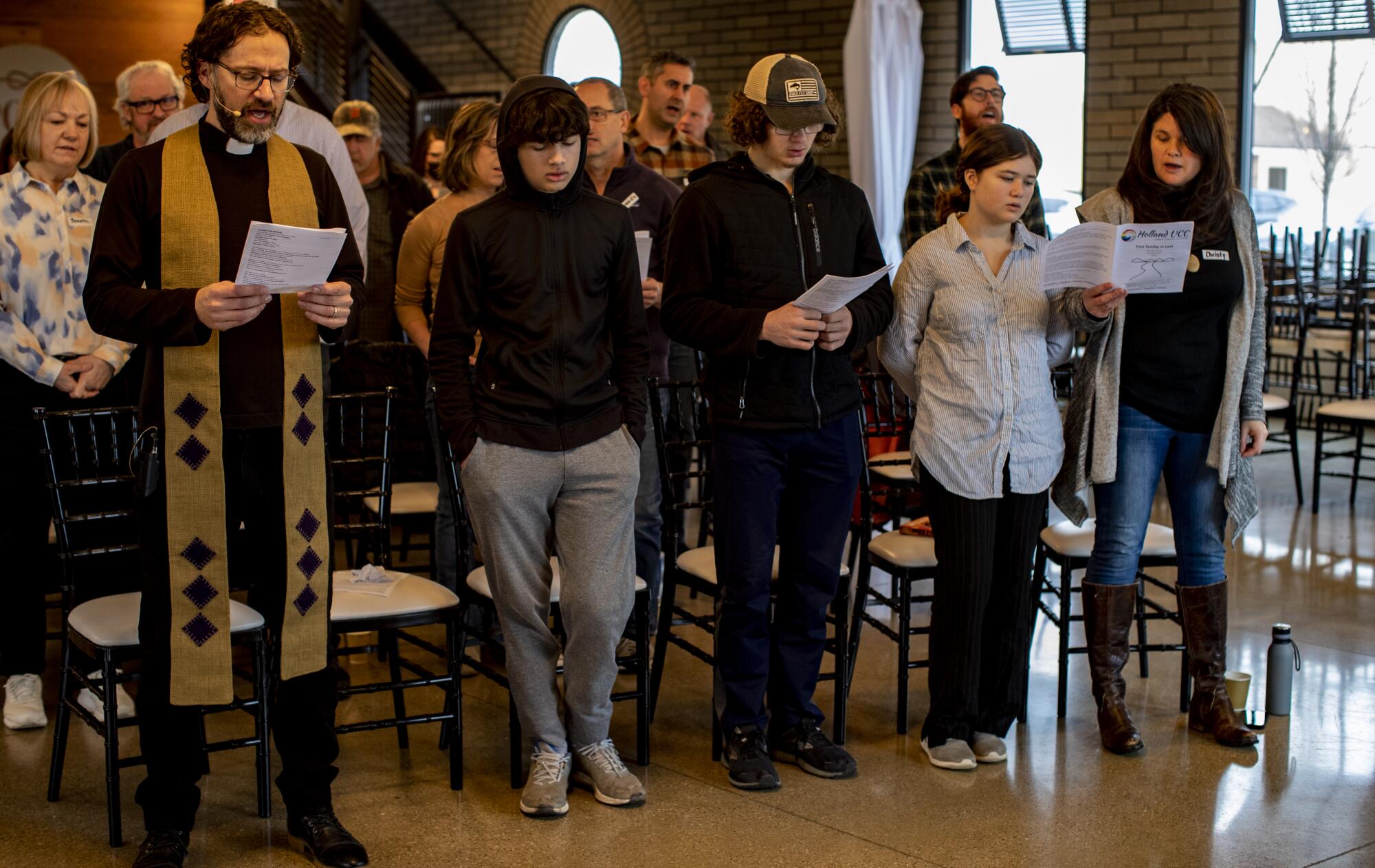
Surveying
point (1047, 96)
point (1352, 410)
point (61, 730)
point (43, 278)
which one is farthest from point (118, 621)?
point (1047, 96)

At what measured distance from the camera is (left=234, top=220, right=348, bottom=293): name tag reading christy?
2.38 meters

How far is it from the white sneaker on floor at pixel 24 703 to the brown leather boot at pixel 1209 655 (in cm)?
296

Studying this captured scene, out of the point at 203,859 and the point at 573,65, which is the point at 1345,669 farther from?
the point at 573,65

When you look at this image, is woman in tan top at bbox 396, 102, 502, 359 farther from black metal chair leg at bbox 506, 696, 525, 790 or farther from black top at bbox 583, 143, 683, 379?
black metal chair leg at bbox 506, 696, 525, 790

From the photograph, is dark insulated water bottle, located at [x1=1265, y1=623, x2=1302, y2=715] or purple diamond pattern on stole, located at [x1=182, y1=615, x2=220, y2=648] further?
dark insulated water bottle, located at [x1=1265, y1=623, x2=1302, y2=715]

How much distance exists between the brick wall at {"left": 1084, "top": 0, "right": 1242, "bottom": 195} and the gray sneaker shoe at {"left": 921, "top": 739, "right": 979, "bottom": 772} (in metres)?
5.76

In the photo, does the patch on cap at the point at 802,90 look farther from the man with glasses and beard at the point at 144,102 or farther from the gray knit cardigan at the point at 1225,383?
the man with glasses and beard at the point at 144,102

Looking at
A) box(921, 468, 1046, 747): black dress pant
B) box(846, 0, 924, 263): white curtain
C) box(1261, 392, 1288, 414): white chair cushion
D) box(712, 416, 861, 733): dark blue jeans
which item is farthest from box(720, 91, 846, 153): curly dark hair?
box(846, 0, 924, 263): white curtain

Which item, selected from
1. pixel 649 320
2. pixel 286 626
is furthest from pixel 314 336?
pixel 649 320

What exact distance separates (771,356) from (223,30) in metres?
1.32

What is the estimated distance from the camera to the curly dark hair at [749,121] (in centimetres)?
310

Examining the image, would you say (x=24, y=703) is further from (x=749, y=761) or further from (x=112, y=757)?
(x=749, y=761)

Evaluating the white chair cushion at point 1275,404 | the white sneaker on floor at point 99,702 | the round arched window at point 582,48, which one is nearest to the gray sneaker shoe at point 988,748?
the white sneaker on floor at point 99,702

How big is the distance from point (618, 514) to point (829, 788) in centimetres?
83
